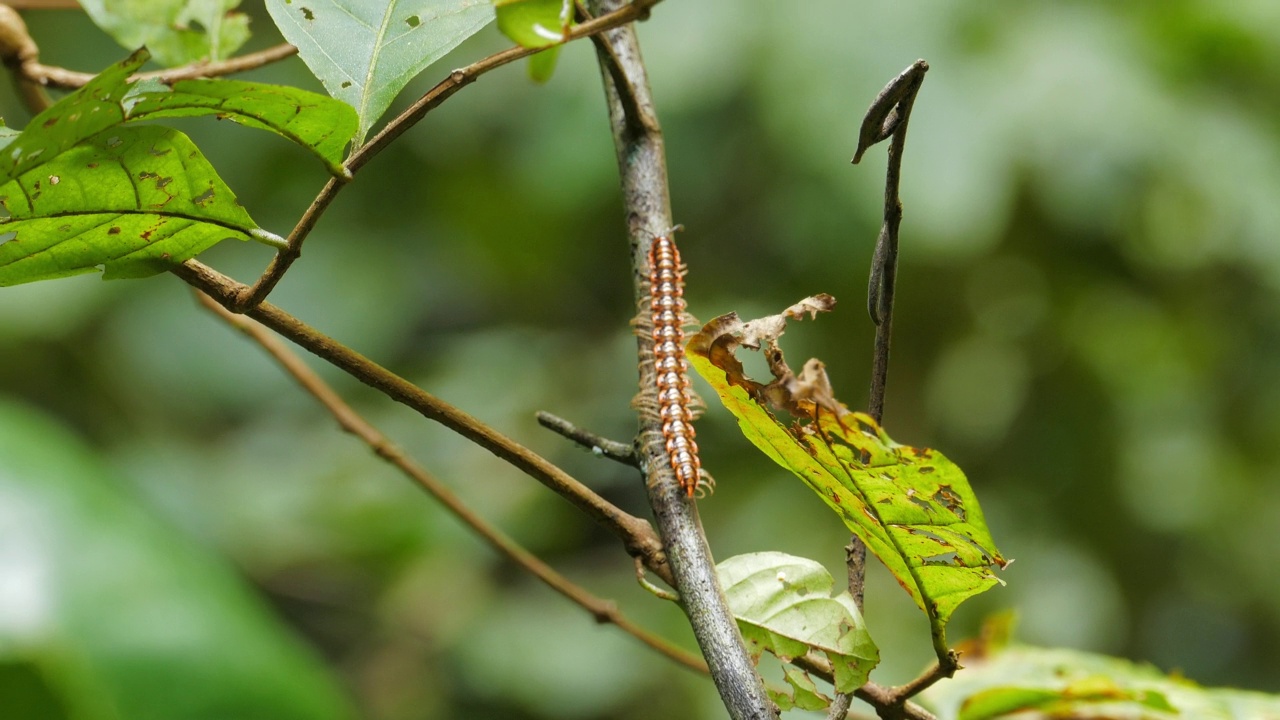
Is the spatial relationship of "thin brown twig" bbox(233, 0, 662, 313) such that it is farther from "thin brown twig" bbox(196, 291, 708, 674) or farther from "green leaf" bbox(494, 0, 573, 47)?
"thin brown twig" bbox(196, 291, 708, 674)

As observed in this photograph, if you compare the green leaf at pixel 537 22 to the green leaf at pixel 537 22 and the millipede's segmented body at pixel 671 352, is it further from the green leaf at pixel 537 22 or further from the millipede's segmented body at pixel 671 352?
the millipede's segmented body at pixel 671 352

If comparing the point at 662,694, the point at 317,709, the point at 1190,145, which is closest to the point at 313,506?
the point at 662,694

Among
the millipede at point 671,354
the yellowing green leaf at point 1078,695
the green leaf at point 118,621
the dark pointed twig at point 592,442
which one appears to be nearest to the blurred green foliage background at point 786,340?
the green leaf at point 118,621

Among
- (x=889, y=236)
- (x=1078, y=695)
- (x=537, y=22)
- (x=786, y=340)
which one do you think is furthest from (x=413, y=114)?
(x=786, y=340)

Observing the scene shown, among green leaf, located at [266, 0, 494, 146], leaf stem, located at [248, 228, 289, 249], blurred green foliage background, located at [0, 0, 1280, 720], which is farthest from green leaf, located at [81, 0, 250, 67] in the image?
blurred green foliage background, located at [0, 0, 1280, 720]

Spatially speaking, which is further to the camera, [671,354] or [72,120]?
[671,354]

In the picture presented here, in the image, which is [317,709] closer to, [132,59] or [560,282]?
[132,59]

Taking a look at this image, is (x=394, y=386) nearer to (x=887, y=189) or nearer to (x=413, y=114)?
(x=413, y=114)
